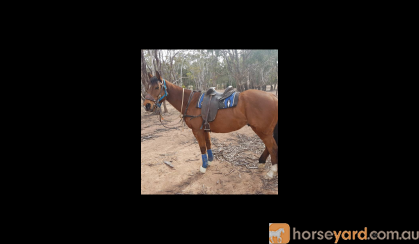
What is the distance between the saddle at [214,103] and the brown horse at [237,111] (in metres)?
0.10

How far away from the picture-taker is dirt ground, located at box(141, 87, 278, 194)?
3223mm

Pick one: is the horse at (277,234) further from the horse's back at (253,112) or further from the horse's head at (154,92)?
the horse's head at (154,92)

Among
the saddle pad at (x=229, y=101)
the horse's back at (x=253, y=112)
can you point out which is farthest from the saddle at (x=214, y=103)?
the horse's back at (x=253, y=112)

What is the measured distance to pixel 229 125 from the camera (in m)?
3.41

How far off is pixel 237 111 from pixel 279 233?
219 cm

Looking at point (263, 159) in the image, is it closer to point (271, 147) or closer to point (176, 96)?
point (271, 147)

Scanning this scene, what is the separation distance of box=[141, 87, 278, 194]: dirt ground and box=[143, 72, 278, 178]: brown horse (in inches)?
14.3

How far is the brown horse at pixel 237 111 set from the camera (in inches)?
125

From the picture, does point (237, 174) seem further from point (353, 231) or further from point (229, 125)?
point (353, 231)

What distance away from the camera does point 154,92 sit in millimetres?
3393

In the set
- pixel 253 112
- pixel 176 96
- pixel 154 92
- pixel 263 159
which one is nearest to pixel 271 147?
pixel 263 159

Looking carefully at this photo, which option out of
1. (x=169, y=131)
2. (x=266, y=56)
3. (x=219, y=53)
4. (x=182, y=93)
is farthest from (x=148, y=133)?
(x=266, y=56)

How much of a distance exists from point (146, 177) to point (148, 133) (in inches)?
155

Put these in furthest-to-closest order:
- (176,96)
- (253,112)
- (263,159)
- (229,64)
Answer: (229,64) < (263,159) < (176,96) < (253,112)
